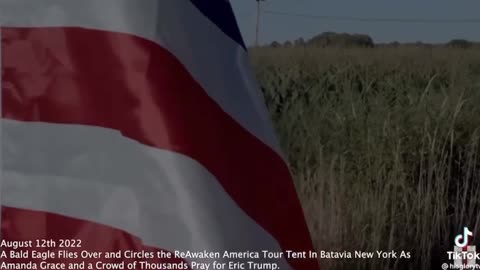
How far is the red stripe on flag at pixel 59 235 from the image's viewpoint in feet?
3.41

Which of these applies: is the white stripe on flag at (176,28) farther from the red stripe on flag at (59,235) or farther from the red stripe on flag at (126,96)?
the red stripe on flag at (59,235)

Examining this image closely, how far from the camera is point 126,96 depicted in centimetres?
103

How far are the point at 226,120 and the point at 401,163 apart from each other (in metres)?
2.97

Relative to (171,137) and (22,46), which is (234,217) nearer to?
(171,137)

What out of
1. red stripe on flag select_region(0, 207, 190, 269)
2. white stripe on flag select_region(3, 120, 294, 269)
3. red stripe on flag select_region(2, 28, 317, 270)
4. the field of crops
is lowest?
the field of crops

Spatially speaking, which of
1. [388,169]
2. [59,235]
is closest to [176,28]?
[59,235]

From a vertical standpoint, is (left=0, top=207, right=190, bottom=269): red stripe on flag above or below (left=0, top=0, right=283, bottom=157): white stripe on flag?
below

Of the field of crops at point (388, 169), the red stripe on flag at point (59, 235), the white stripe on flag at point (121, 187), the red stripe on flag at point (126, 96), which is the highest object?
the red stripe on flag at point (126, 96)

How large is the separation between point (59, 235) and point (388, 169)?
10.2 feet

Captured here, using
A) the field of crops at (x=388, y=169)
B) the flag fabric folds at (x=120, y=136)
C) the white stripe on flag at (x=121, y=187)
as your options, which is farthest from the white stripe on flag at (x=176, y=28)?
the field of crops at (x=388, y=169)

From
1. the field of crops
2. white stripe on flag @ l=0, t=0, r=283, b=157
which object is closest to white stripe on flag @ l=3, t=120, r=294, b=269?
white stripe on flag @ l=0, t=0, r=283, b=157

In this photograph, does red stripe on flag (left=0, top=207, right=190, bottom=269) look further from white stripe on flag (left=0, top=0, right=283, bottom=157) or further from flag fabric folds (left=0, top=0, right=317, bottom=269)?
white stripe on flag (left=0, top=0, right=283, bottom=157)

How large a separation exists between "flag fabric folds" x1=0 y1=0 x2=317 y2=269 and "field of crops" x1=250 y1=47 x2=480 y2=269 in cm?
199

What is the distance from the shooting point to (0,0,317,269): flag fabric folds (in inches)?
39.7
